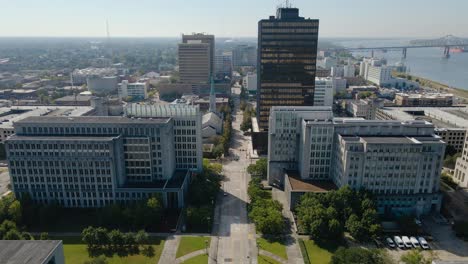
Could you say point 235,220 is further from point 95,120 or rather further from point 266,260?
point 95,120

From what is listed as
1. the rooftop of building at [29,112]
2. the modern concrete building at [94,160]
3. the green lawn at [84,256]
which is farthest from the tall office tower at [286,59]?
the green lawn at [84,256]

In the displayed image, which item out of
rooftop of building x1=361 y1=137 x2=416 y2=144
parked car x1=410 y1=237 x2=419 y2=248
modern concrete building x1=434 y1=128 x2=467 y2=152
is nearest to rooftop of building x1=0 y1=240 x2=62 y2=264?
parked car x1=410 y1=237 x2=419 y2=248

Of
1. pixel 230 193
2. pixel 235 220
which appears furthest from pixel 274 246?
pixel 230 193

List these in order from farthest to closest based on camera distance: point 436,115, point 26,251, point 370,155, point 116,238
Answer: point 436,115 → point 370,155 → point 116,238 → point 26,251

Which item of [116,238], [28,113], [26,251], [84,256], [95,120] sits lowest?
[84,256]

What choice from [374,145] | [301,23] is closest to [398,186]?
[374,145]

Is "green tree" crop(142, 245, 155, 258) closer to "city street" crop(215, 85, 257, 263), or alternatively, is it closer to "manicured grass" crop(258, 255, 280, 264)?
"city street" crop(215, 85, 257, 263)

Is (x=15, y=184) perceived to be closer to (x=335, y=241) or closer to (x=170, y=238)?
(x=170, y=238)
